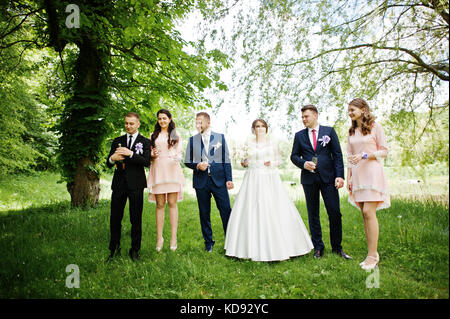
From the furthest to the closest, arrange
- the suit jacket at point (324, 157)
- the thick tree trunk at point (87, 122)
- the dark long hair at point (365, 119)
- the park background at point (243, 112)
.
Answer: the thick tree trunk at point (87, 122) → the suit jacket at point (324, 157) → the dark long hair at point (365, 119) → the park background at point (243, 112)

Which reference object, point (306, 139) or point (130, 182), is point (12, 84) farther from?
point (306, 139)

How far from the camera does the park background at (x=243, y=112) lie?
335 cm

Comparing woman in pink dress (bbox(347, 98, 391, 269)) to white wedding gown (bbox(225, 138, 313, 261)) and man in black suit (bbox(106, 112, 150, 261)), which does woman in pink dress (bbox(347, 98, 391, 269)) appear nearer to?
white wedding gown (bbox(225, 138, 313, 261))

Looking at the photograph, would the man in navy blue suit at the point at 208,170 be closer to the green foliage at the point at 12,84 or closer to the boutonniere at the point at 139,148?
the boutonniere at the point at 139,148

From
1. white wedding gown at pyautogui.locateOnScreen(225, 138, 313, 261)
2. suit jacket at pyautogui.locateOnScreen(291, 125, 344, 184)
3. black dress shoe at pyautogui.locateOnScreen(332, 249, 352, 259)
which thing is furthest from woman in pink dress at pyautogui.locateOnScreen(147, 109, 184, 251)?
black dress shoe at pyautogui.locateOnScreen(332, 249, 352, 259)

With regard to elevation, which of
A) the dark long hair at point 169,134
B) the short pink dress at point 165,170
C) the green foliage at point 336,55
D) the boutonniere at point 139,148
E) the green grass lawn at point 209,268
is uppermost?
the green foliage at point 336,55

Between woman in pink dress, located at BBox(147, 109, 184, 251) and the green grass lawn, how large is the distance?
0.86 m

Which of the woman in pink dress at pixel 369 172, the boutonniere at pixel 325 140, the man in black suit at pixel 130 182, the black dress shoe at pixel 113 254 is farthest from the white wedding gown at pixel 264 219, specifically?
the black dress shoe at pixel 113 254

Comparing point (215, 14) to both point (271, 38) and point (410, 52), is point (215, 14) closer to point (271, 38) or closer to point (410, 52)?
point (271, 38)

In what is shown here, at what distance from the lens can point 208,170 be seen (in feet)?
15.0

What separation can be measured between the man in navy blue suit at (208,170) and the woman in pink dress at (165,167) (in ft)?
0.93

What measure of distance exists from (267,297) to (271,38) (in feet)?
17.9

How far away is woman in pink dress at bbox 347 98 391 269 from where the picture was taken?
3.54m

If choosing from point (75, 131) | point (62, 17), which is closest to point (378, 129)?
point (62, 17)
